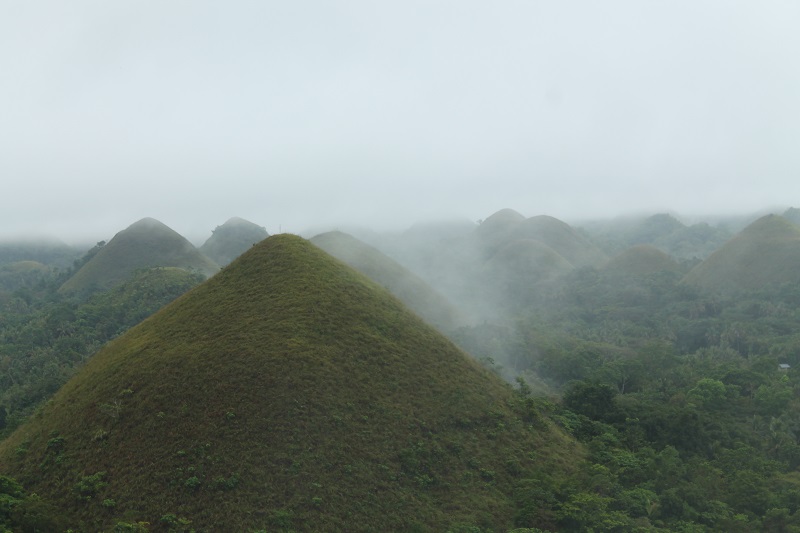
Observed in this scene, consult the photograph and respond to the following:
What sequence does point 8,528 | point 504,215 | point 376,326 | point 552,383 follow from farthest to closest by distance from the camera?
point 504,215 < point 552,383 < point 376,326 < point 8,528

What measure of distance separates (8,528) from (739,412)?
33.2 m

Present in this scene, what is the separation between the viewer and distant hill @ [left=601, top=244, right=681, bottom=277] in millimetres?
80375

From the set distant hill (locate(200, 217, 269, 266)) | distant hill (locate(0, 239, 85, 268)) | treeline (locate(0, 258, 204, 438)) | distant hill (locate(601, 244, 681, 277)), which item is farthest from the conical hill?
distant hill (locate(0, 239, 85, 268))

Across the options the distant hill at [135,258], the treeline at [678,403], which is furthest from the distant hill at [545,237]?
the distant hill at [135,258]

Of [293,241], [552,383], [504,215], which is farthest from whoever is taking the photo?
[504,215]

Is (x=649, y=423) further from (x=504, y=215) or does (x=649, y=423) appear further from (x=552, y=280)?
(x=504, y=215)

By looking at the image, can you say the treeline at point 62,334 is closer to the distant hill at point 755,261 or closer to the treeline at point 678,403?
the treeline at point 678,403

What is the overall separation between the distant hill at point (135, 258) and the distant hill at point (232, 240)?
10.00 metres

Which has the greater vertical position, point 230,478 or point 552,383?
point 230,478

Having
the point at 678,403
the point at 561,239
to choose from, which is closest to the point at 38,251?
the point at 561,239

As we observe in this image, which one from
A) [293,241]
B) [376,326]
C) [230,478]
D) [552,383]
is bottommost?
[552,383]

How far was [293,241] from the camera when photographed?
100 feet

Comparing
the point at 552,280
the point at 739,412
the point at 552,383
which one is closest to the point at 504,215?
the point at 552,280

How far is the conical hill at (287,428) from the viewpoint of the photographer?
17.9 metres
